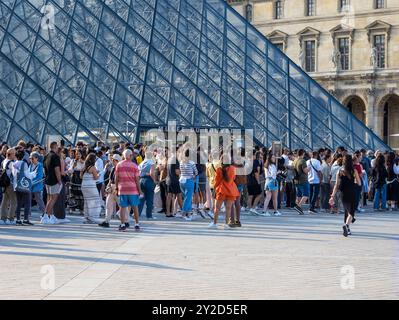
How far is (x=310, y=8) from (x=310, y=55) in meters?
3.31

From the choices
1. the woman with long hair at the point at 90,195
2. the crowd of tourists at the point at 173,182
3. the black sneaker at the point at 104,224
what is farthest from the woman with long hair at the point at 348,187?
the woman with long hair at the point at 90,195

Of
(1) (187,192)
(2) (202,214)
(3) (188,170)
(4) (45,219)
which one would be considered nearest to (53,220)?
(4) (45,219)

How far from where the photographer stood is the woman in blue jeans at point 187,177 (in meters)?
20.3

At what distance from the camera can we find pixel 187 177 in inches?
800

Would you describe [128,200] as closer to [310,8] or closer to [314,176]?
[314,176]

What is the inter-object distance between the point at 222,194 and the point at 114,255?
5.15 m

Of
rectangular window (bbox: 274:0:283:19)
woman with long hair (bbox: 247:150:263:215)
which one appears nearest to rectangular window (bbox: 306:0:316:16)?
rectangular window (bbox: 274:0:283:19)

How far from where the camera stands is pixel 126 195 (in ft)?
57.2

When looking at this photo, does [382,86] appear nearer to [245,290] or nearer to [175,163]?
[175,163]

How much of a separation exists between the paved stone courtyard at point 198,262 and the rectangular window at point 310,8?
174 feet

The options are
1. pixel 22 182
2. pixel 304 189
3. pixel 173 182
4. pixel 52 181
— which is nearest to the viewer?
pixel 22 182

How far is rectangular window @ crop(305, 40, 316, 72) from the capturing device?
70.8 metres

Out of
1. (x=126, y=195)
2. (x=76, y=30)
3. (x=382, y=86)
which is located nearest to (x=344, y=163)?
(x=126, y=195)

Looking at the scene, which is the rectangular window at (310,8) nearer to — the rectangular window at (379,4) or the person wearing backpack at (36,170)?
the rectangular window at (379,4)
